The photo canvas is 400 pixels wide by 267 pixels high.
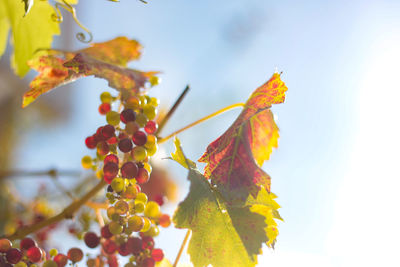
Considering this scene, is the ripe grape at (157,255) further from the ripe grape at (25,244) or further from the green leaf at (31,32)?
the green leaf at (31,32)

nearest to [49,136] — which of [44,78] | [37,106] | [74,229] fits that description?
[37,106]

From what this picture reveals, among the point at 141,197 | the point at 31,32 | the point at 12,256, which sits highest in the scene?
the point at 31,32

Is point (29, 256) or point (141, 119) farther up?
point (141, 119)

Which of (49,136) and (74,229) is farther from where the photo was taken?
(49,136)

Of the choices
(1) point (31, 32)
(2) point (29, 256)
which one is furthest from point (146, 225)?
(1) point (31, 32)

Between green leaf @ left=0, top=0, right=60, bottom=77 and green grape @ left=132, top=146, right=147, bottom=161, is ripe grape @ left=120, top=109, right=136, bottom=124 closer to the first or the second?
green grape @ left=132, top=146, right=147, bottom=161

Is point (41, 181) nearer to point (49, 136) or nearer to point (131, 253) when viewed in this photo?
point (131, 253)

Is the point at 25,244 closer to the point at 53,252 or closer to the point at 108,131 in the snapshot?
the point at 53,252
